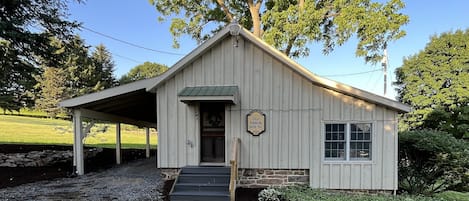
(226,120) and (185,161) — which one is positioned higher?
(226,120)

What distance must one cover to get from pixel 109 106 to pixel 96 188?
3.54m

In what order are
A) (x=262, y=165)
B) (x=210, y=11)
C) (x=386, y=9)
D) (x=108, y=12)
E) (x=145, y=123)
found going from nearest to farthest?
(x=262, y=165), (x=386, y=9), (x=145, y=123), (x=210, y=11), (x=108, y=12)

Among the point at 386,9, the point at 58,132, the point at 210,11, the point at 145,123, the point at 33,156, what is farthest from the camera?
the point at 58,132

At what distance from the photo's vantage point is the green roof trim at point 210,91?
8.20 meters

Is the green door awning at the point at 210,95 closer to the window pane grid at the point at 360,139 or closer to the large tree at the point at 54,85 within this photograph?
the window pane grid at the point at 360,139

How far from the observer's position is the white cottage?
8273 mm

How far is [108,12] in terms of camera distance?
70.5 feet

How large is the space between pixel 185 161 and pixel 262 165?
7.18ft

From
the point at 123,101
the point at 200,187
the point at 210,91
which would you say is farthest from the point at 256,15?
the point at 200,187

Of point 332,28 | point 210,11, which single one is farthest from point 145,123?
point 332,28

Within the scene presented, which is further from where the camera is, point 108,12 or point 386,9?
point 108,12

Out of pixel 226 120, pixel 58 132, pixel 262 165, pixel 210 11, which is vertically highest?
pixel 210 11

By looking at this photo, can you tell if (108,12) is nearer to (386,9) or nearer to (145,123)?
(145,123)

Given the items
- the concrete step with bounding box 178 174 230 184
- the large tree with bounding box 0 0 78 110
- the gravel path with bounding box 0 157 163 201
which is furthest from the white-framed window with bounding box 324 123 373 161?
the large tree with bounding box 0 0 78 110
